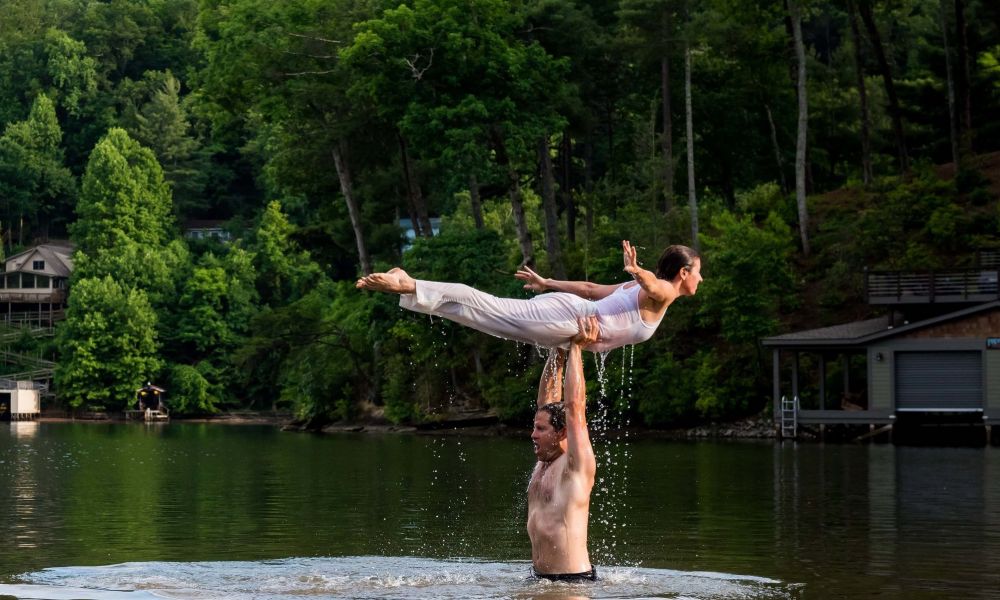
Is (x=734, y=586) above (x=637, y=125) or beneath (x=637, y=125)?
beneath

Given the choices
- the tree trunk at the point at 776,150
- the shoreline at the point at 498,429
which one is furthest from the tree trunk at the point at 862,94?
the shoreline at the point at 498,429

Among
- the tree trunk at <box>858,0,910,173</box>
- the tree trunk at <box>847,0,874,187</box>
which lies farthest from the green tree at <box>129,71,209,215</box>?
the tree trunk at <box>858,0,910,173</box>

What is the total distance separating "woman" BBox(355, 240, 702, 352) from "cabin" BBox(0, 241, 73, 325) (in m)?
105

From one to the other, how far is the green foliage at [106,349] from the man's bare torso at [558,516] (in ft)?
282

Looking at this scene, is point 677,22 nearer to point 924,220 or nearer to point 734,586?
point 924,220

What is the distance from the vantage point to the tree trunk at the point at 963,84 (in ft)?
214

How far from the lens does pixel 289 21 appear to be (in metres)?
68.8

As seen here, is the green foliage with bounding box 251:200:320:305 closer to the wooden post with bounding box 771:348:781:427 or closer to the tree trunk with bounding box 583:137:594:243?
the tree trunk with bounding box 583:137:594:243

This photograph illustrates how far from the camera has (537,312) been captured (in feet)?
51.6

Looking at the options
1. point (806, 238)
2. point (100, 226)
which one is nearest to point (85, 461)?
point (806, 238)

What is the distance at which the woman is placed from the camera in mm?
15258

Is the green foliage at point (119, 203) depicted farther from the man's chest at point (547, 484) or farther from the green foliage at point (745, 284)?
the man's chest at point (547, 484)

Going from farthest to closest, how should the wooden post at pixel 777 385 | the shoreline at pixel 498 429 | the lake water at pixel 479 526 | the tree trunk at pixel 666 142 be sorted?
the tree trunk at pixel 666 142 → the shoreline at pixel 498 429 → the wooden post at pixel 777 385 → the lake water at pixel 479 526

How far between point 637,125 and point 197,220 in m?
60.9
